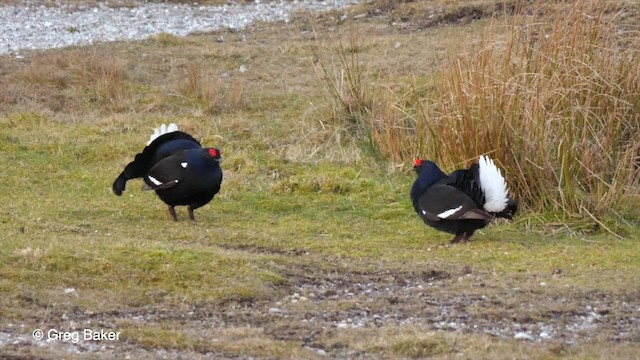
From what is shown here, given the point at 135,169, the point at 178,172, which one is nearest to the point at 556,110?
the point at 178,172

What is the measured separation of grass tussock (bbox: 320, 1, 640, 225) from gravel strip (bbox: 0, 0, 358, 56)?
10483mm

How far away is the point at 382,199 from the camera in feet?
38.1

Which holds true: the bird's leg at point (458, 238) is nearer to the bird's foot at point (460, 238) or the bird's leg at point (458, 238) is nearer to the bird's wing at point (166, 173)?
the bird's foot at point (460, 238)

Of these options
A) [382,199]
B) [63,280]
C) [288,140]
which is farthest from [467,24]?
[63,280]

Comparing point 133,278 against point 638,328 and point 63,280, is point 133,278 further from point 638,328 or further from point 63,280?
point 638,328

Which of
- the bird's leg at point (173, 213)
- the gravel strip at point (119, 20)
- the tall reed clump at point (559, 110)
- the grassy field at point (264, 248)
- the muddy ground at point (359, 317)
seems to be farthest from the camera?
the gravel strip at point (119, 20)

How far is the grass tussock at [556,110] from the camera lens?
10.3 m

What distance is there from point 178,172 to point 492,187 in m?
2.85

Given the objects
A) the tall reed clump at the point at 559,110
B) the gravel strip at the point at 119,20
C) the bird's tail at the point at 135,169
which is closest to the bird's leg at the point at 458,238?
the tall reed clump at the point at 559,110

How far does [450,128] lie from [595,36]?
62.8 inches

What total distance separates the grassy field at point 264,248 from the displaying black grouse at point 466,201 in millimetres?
211

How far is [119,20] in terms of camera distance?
24.3 m

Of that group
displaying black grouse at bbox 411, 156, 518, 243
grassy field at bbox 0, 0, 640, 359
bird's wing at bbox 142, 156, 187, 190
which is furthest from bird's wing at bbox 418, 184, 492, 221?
bird's wing at bbox 142, 156, 187, 190

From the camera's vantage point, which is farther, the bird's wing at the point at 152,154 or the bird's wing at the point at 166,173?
the bird's wing at the point at 152,154
